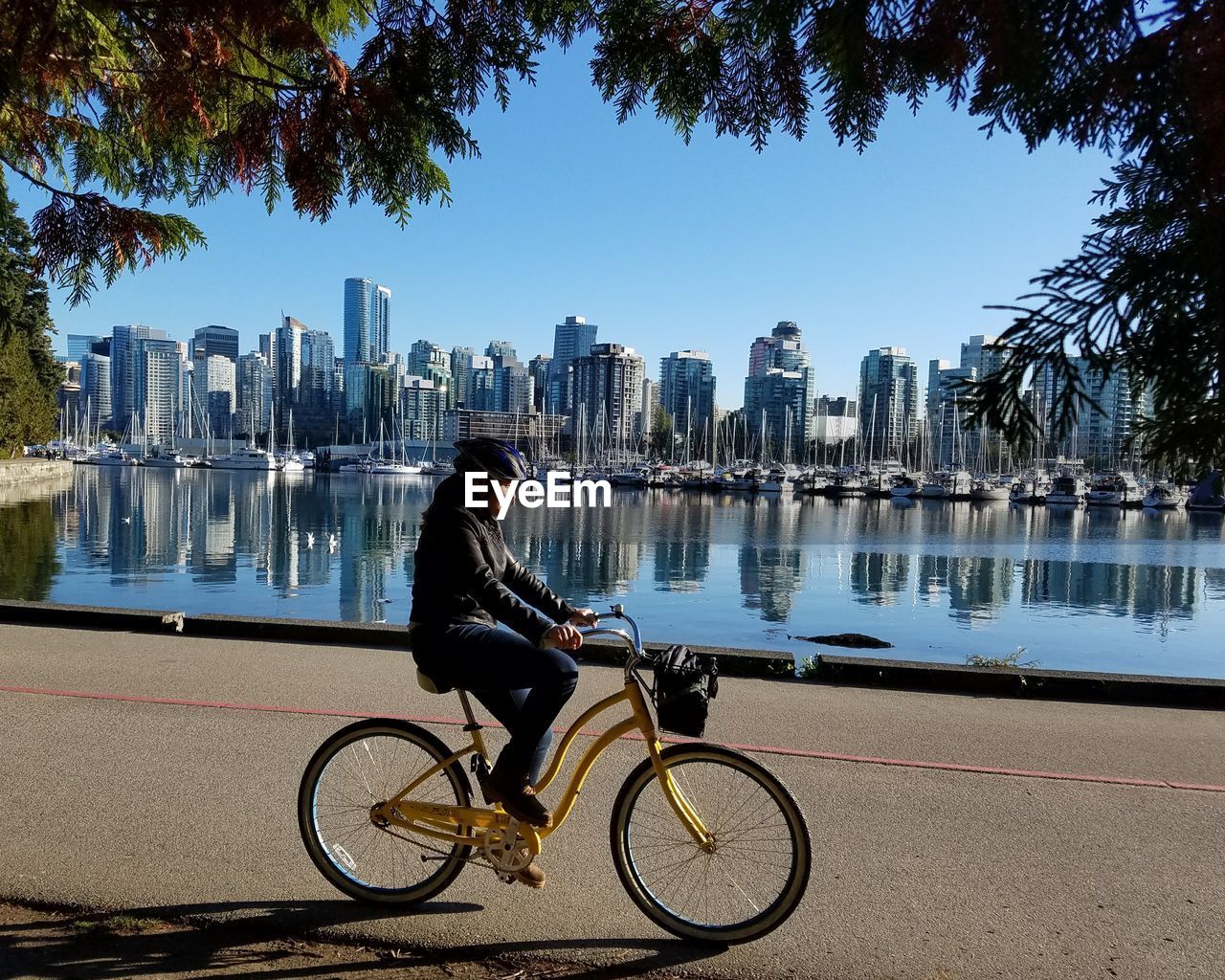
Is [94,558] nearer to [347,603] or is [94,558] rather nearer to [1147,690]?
[347,603]

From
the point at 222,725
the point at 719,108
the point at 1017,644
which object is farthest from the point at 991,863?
the point at 1017,644

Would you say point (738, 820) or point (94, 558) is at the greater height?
point (738, 820)

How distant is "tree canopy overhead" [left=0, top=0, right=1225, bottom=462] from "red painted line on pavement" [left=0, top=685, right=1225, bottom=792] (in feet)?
9.72

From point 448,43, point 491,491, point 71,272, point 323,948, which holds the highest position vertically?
point 448,43

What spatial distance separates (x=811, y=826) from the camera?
16.1 feet

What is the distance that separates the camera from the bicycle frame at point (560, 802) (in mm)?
3740

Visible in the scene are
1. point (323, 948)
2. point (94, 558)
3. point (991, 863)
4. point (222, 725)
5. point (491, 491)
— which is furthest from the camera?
point (94, 558)

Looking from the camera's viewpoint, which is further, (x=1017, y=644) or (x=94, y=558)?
(x=94, y=558)

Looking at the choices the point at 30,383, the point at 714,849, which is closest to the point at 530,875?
the point at 714,849

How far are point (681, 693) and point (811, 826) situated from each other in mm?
1701

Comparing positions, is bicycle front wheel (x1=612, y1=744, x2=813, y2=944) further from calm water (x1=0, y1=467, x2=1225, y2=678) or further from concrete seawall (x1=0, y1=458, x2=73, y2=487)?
concrete seawall (x1=0, y1=458, x2=73, y2=487)

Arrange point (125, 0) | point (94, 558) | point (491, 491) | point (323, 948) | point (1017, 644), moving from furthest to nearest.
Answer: point (94, 558) < point (1017, 644) < point (491, 491) < point (323, 948) < point (125, 0)

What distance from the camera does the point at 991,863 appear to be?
14.7 ft

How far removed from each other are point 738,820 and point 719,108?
2.63 m
